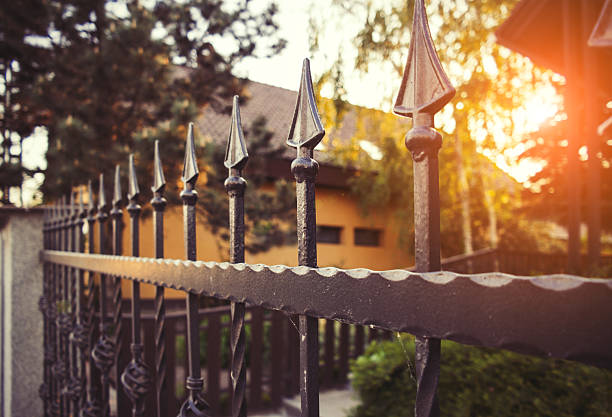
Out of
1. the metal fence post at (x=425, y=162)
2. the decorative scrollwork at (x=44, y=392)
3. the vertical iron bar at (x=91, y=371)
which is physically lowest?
the decorative scrollwork at (x=44, y=392)

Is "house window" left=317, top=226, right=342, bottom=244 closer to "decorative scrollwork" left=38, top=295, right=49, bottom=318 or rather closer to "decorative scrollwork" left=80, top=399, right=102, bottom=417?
"decorative scrollwork" left=38, top=295, right=49, bottom=318

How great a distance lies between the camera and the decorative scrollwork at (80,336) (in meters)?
1.65

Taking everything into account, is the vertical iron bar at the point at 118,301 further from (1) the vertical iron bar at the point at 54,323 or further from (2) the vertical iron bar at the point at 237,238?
(1) the vertical iron bar at the point at 54,323

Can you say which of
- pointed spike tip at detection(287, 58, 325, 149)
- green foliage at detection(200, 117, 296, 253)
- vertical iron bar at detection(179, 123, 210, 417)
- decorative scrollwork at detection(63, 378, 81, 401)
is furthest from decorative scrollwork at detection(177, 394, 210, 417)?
green foliage at detection(200, 117, 296, 253)

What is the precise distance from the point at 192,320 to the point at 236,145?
0.42 m

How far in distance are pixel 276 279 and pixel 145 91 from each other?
23.9ft

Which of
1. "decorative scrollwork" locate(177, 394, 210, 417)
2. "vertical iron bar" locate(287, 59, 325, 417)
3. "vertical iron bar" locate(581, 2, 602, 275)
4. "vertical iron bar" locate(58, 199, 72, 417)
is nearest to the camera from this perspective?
"vertical iron bar" locate(287, 59, 325, 417)

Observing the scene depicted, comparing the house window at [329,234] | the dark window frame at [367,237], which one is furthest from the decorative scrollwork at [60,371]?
the dark window frame at [367,237]

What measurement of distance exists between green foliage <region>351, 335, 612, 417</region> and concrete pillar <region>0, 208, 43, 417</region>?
6.25 ft

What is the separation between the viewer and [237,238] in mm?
860

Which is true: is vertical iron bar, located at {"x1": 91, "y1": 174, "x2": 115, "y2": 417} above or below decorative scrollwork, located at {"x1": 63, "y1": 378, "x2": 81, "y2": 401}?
above

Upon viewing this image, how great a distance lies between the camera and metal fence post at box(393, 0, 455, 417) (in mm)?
489

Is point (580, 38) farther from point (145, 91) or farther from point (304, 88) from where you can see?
point (145, 91)

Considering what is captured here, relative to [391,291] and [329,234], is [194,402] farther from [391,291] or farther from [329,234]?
[329,234]
